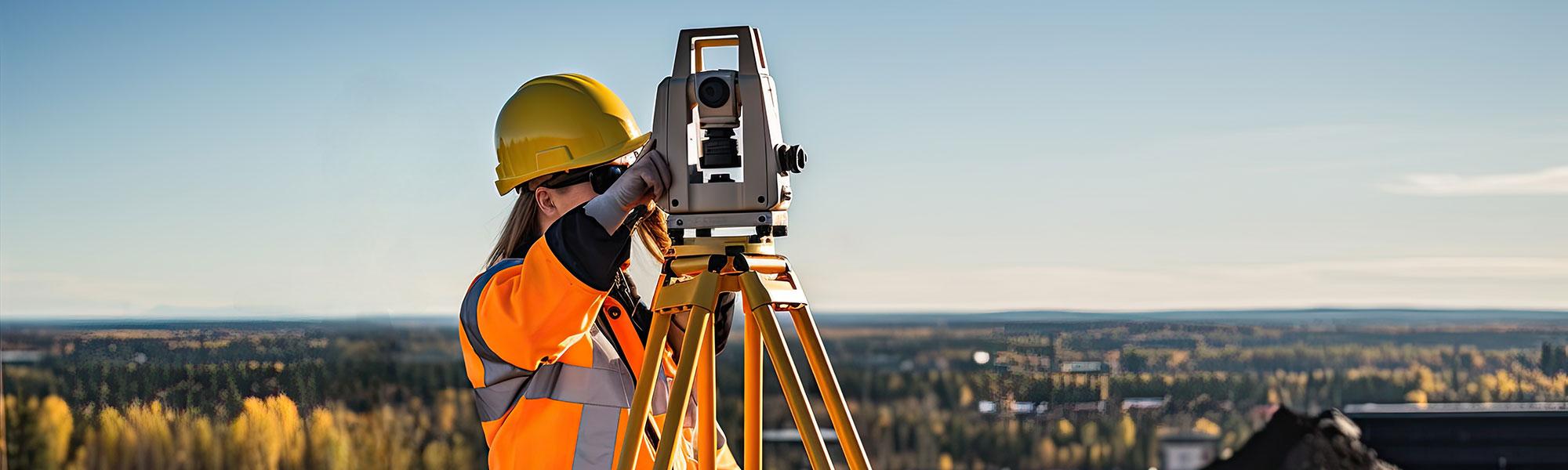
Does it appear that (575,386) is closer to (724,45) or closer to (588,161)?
(588,161)

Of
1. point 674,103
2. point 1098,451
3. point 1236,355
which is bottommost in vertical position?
point 1098,451

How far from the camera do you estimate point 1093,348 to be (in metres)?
6.17

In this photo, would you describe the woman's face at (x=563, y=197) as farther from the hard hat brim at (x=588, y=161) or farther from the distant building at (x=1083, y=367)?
the distant building at (x=1083, y=367)

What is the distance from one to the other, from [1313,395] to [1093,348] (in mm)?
1179

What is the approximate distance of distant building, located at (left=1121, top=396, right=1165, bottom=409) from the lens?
6.38 metres

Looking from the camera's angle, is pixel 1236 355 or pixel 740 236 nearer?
pixel 740 236

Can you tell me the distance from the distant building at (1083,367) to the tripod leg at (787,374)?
15.0 feet

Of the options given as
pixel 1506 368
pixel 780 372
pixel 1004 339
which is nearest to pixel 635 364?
pixel 780 372

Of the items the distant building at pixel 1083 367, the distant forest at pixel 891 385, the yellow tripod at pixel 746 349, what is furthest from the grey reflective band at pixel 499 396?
the distant building at pixel 1083 367

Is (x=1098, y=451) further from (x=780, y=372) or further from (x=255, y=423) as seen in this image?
(x=780, y=372)

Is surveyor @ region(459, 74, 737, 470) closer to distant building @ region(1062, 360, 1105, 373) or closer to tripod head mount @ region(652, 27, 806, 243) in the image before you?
tripod head mount @ region(652, 27, 806, 243)

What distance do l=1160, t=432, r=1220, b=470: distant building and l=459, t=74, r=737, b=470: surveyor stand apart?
16.1ft

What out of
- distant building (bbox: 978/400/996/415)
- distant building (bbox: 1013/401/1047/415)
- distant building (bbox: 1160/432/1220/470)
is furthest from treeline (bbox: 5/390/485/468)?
distant building (bbox: 1160/432/1220/470)

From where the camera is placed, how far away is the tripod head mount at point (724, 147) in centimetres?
165
